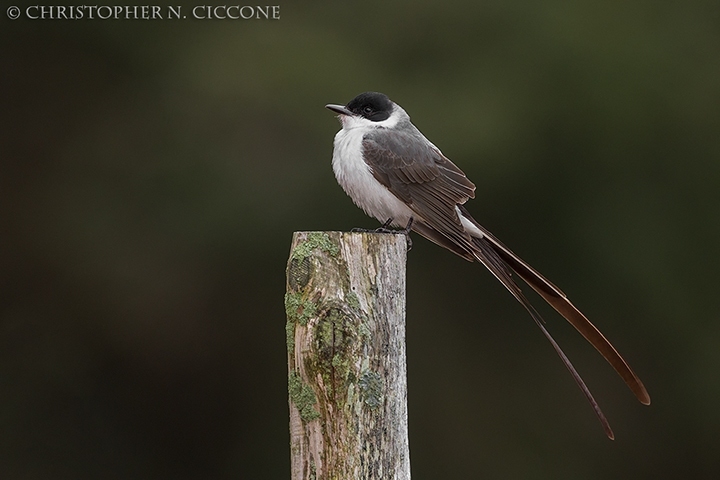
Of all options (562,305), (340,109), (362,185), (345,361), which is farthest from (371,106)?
(345,361)

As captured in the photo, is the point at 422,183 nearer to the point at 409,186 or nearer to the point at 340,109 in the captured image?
the point at 409,186

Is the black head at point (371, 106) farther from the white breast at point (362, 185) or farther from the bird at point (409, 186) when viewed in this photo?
the white breast at point (362, 185)

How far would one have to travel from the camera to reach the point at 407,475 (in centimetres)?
232

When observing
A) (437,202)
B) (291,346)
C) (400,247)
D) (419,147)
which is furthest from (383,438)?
(419,147)

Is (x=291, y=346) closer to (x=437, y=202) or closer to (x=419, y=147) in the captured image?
(x=437, y=202)

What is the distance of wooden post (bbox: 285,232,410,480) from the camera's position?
86.7 inches

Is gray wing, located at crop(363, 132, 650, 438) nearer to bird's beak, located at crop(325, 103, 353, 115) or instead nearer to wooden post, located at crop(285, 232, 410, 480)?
bird's beak, located at crop(325, 103, 353, 115)

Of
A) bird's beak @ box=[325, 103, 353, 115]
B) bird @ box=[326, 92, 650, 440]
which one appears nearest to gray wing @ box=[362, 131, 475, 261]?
bird @ box=[326, 92, 650, 440]

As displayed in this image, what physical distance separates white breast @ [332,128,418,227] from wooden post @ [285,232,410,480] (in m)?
1.15

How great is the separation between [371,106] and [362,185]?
0.45 metres

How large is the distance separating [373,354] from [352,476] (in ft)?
1.07

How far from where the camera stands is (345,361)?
86.7 inches

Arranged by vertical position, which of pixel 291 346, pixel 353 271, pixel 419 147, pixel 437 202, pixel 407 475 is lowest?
pixel 407 475

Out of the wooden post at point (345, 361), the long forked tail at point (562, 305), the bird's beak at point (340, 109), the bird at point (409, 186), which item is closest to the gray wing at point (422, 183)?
the bird at point (409, 186)
